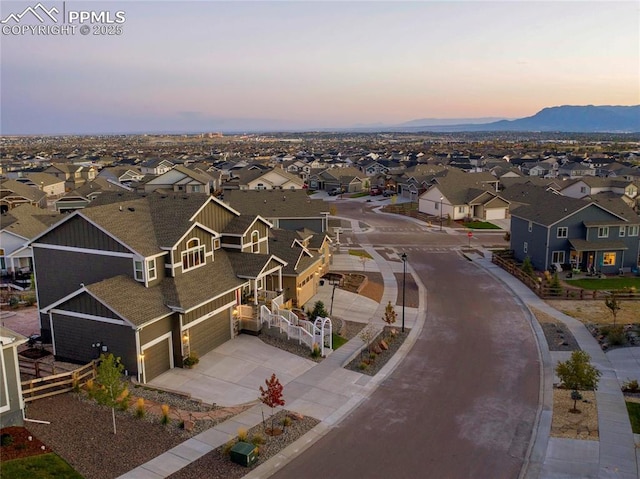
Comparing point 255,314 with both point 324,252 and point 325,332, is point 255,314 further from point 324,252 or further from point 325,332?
point 324,252

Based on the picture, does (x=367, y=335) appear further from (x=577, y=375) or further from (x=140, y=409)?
(x=140, y=409)

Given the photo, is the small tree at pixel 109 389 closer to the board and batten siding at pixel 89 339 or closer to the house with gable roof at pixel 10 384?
the house with gable roof at pixel 10 384

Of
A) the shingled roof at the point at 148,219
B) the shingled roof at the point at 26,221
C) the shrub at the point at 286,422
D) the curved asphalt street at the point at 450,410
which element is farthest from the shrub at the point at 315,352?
the shingled roof at the point at 26,221

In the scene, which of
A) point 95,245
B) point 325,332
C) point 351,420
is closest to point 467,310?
point 325,332

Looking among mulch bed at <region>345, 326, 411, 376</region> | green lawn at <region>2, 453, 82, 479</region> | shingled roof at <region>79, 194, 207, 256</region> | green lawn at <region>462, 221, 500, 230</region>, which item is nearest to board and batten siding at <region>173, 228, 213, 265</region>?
shingled roof at <region>79, 194, 207, 256</region>

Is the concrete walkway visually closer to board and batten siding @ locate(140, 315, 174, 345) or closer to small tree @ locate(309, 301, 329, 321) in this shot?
board and batten siding @ locate(140, 315, 174, 345)

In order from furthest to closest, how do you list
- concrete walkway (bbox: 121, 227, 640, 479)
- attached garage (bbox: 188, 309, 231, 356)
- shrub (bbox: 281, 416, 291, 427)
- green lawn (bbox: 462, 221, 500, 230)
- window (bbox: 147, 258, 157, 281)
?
1. green lawn (bbox: 462, 221, 500, 230)
2. attached garage (bbox: 188, 309, 231, 356)
3. window (bbox: 147, 258, 157, 281)
4. shrub (bbox: 281, 416, 291, 427)
5. concrete walkway (bbox: 121, 227, 640, 479)
